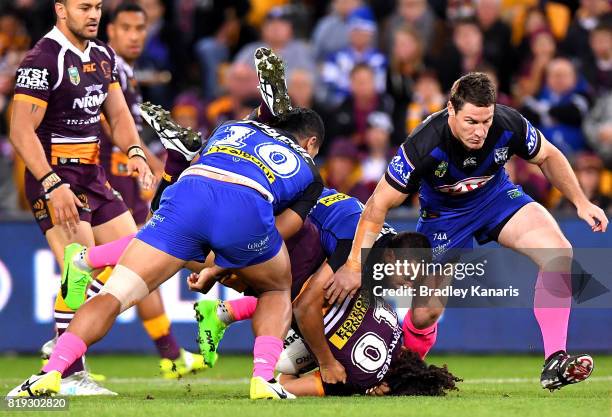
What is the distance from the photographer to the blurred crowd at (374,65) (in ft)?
49.0

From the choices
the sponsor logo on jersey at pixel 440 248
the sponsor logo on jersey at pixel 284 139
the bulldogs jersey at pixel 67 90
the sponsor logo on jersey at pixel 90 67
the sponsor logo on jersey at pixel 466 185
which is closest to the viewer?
Answer: the sponsor logo on jersey at pixel 284 139

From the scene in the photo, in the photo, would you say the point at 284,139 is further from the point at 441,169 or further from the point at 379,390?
the point at 379,390

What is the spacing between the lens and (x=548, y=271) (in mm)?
9016

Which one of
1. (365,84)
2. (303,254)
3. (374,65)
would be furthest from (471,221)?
(374,65)

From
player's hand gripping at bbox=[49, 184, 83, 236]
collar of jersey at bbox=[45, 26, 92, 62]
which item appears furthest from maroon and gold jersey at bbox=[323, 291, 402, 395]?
collar of jersey at bbox=[45, 26, 92, 62]

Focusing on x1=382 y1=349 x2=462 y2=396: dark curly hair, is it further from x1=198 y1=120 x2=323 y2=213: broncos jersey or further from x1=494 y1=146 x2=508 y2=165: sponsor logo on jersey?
x1=494 y1=146 x2=508 y2=165: sponsor logo on jersey

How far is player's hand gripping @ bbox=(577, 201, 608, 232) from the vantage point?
8922mm

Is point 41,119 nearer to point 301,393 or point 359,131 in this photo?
point 301,393

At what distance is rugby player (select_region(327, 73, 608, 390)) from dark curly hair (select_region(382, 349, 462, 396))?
2.16 feet

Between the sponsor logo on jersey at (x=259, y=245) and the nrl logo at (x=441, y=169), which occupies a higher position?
the nrl logo at (x=441, y=169)

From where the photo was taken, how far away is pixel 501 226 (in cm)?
942

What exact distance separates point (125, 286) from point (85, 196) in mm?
1812

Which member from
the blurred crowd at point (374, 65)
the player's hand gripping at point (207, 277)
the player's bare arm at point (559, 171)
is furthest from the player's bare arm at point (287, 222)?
the blurred crowd at point (374, 65)

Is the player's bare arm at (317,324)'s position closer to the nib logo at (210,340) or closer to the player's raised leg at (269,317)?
the player's raised leg at (269,317)
